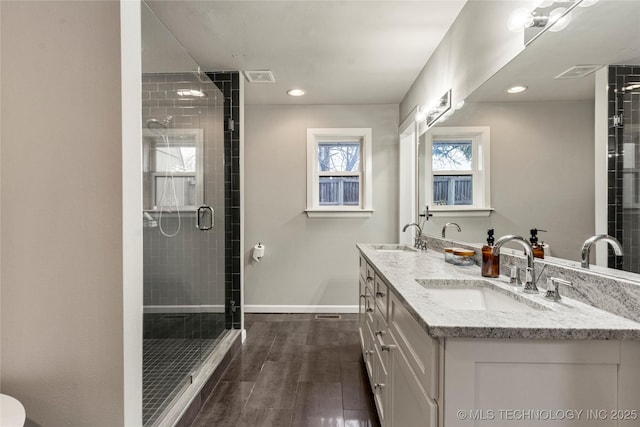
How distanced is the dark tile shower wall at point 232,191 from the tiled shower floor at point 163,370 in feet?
2.52

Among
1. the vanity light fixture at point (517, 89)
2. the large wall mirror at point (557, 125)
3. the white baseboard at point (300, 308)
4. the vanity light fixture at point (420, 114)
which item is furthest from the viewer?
the white baseboard at point (300, 308)

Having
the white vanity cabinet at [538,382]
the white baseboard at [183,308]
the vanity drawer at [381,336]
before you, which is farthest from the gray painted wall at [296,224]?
the white vanity cabinet at [538,382]

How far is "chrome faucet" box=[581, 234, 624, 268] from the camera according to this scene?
0.98m

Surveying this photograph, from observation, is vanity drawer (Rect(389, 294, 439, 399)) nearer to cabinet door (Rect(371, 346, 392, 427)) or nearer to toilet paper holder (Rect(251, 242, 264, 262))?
cabinet door (Rect(371, 346, 392, 427))

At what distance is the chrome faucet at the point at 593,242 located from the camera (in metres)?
0.98

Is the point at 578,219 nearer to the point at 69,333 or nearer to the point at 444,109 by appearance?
the point at 444,109

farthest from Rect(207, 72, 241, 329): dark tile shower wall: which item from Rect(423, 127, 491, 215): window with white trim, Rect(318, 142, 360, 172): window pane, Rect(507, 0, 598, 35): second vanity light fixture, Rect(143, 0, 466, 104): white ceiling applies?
Rect(507, 0, 598, 35): second vanity light fixture

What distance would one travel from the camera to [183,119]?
6.61ft

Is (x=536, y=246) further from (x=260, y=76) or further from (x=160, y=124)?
(x=260, y=76)

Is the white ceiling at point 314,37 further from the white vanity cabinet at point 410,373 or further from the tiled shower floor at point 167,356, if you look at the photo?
the white vanity cabinet at point 410,373

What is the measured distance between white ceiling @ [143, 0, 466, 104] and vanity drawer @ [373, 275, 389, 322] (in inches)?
65.4

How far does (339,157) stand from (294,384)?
2490 mm

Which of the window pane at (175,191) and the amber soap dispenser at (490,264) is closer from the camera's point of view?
the amber soap dispenser at (490,264)

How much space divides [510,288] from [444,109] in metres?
1.45
